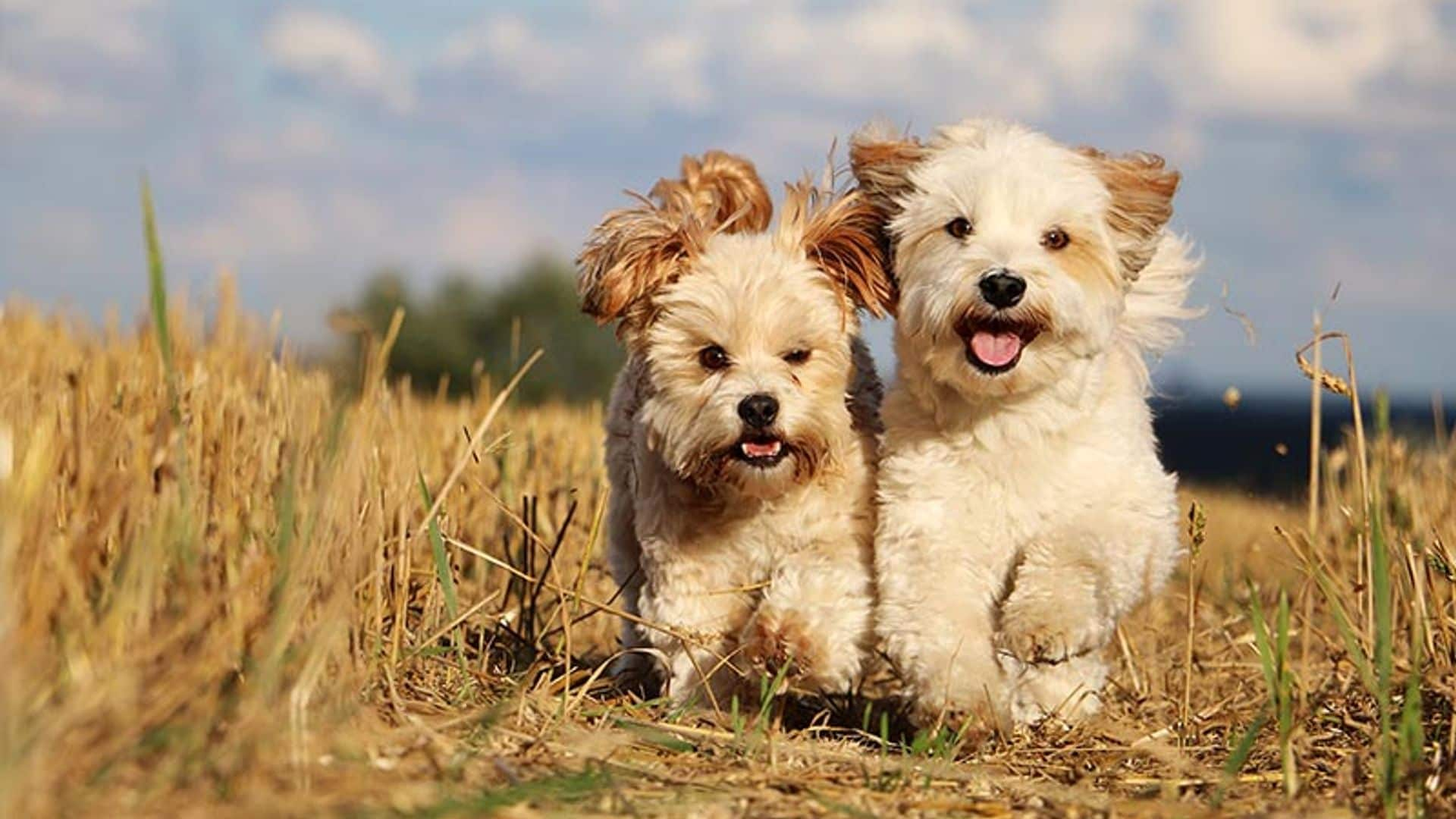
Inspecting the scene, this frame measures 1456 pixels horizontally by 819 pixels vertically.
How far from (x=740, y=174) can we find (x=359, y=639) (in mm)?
2418

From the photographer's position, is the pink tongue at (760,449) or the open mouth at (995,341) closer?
the open mouth at (995,341)

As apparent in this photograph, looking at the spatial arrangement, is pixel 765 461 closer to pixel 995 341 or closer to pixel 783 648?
pixel 783 648

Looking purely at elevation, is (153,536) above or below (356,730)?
above

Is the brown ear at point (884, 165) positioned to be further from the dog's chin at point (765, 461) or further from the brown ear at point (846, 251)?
the dog's chin at point (765, 461)

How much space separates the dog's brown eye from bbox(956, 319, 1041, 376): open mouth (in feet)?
2.49

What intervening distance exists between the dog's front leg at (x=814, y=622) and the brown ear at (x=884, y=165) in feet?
3.78

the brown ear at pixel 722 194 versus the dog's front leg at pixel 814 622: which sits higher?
the brown ear at pixel 722 194

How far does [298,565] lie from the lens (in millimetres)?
3211

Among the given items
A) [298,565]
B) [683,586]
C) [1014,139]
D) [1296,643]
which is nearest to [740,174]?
[1014,139]

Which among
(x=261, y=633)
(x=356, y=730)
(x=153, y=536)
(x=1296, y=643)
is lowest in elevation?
(x=1296, y=643)

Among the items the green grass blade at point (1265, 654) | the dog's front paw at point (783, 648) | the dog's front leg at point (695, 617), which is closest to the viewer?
the green grass blade at point (1265, 654)

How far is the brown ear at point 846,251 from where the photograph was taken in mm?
5047

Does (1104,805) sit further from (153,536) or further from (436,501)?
(153,536)

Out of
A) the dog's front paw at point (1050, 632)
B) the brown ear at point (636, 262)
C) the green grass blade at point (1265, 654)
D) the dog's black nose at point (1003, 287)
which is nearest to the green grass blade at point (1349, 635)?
the green grass blade at point (1265, 654)
